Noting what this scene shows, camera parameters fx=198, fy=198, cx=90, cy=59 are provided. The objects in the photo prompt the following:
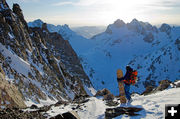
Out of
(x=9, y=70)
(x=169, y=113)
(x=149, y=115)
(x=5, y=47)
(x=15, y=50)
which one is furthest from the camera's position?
(x=15, y=50)

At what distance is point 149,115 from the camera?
10.0 metres

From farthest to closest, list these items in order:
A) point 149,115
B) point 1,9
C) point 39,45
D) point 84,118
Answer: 1. point 39,45
2. point 1,9
3. point 84,118
4. point 149,115

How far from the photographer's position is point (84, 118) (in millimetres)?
13531

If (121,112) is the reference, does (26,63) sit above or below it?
below

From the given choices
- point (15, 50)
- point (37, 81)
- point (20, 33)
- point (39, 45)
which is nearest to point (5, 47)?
point (15, 50)

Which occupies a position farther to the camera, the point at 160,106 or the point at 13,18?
the point at 13,18

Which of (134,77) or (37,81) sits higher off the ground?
(134,77)

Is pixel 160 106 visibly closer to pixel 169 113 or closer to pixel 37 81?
pixel 169 113

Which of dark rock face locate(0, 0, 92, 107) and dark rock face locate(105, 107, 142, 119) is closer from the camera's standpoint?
dark rock face locate(105, 107, 142, 119)

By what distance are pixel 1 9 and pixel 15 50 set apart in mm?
15123

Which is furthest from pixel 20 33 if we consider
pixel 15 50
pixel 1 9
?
pixel 15 50

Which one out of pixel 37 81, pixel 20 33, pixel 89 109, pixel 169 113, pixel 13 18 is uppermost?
pixel 13 18

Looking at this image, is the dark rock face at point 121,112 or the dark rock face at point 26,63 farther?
the dark rock face at point 26,63

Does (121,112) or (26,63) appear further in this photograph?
(26,63)
